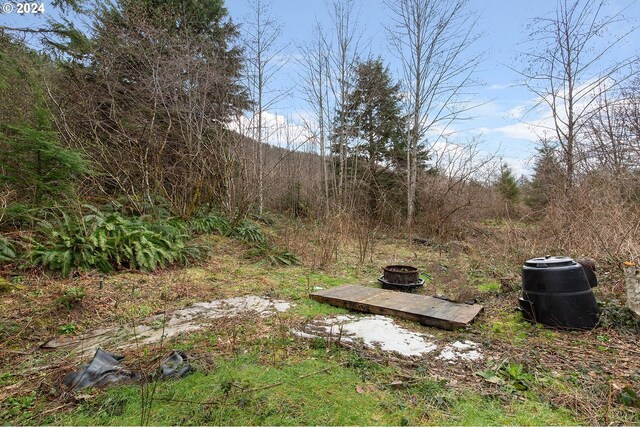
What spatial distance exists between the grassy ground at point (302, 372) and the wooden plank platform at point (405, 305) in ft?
0.36

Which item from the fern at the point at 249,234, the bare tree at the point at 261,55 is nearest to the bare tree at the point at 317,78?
the bare tree at the point at 261,55

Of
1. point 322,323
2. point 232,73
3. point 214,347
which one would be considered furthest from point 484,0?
point 214,347

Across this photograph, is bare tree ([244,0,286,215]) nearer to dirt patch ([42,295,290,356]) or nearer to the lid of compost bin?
dirt patch ([42,295,290,356])

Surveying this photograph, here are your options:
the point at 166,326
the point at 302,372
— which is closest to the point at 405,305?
the point at 302,372

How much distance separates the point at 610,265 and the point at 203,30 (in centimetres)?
1009

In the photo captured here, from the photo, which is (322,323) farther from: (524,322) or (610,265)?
(610,265)

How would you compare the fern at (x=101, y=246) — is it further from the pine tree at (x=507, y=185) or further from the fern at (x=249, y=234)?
the pine tree at (x=507, y=185)

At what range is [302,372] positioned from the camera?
1924mm

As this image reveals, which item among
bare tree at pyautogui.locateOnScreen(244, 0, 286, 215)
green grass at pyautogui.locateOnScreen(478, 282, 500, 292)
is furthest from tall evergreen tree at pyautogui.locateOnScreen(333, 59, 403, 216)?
green grass at pyautogui.locateOnScreen(478, 282, 500, 292)

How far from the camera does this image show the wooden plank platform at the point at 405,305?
113 inches

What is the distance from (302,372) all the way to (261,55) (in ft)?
28.9

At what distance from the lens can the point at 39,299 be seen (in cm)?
295

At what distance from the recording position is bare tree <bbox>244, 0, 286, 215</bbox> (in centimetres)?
855

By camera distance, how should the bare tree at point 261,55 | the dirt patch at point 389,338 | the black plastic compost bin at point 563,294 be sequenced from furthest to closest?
1. the bare tree at point 261,55
2. the black plastic compost bin at point 563,294
3. the dirt patch at point 389,338
